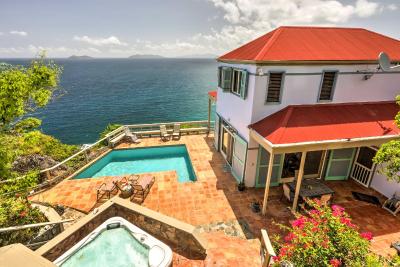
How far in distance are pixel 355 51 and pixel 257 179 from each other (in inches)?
313

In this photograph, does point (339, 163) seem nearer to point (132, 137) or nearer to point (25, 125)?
point (132, 137)

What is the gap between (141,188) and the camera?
37.0 feet

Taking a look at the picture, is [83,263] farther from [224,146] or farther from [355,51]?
[355,51]

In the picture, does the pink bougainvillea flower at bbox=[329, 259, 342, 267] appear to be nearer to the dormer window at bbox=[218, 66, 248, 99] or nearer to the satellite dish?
the dormer window at bbox=[218, 66, 248, 99]

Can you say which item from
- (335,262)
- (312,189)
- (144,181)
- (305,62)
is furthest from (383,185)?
(144,181)

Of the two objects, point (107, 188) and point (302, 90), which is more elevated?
point (302, 90)

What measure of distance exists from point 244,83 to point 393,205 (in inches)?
332

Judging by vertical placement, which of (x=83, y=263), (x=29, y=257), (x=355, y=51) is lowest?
(x=83, y=263)

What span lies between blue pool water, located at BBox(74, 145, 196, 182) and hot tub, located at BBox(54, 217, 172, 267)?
6072 mm

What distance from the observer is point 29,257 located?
4.80 metres

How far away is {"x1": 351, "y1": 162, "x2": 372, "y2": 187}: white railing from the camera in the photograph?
11.3 metres

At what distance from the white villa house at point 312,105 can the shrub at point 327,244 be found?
3529 millimetres

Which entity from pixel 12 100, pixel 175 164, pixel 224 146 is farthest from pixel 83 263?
pixel 224 146

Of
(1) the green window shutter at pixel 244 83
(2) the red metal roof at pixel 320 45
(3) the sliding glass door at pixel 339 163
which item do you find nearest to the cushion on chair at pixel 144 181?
(1) the green window shutter at pixel 244 83
